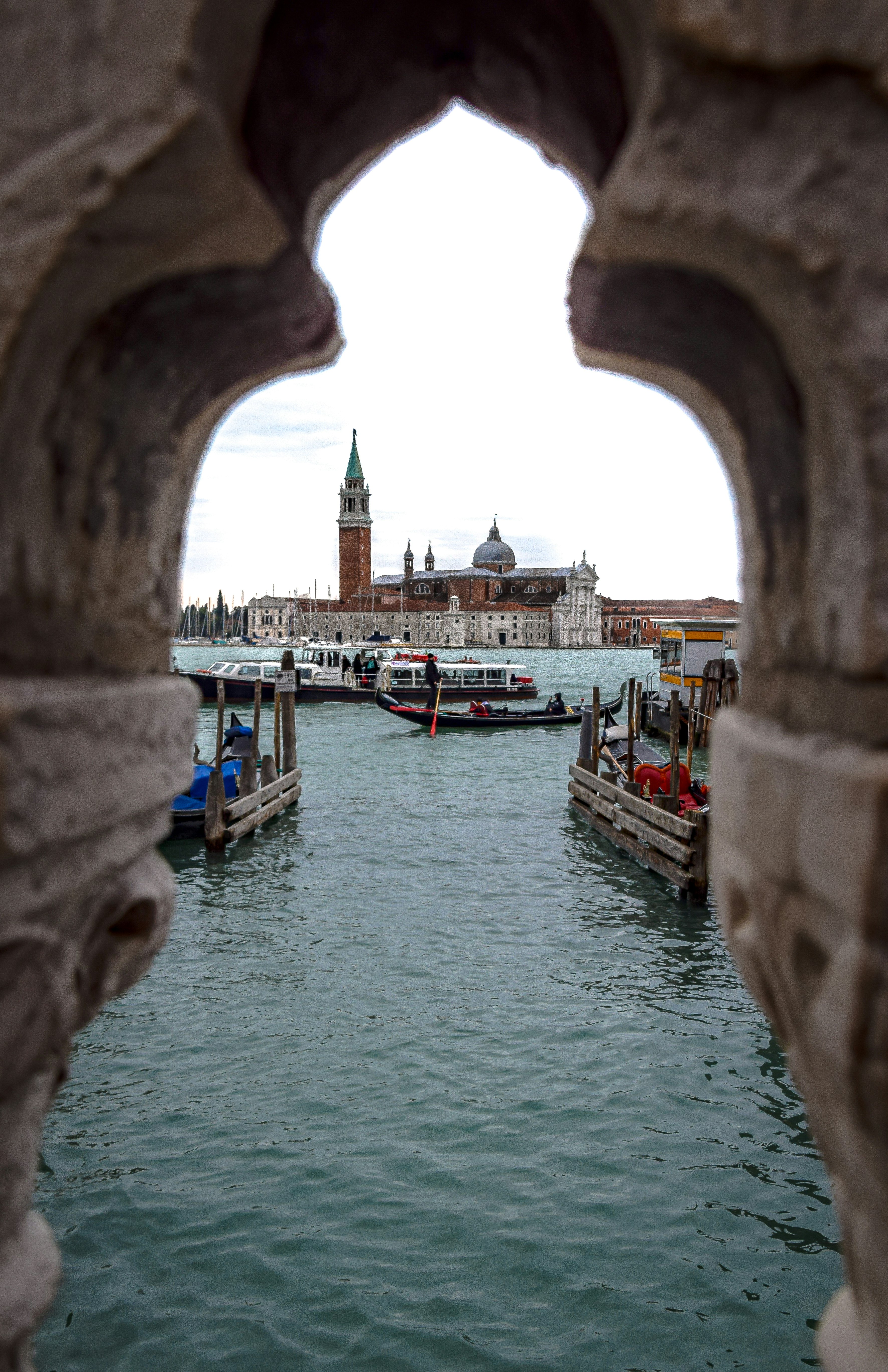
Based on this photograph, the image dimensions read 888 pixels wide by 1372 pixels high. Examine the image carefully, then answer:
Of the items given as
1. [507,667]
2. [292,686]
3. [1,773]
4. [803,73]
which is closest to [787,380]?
[803,73]

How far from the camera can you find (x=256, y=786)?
1501 cm

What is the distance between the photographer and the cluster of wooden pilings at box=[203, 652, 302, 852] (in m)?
12.8

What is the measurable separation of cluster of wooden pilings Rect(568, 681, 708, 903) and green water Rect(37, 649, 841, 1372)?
621mm

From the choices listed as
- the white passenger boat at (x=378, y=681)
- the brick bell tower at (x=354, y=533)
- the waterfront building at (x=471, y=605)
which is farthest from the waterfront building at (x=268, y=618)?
the white passenger boat at (x=378, y=681)

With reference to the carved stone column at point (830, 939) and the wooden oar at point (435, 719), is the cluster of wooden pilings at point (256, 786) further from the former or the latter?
the carved stone column at point (830, 939)

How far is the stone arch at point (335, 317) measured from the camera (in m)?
1.19

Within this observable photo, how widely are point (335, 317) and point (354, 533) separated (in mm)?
99817

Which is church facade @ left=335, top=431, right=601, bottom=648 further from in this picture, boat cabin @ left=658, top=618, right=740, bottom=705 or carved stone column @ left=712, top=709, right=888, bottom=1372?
carved stone column @ left=712, top=709, right=888, bottom=1372

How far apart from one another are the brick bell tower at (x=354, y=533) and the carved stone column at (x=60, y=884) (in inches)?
3935

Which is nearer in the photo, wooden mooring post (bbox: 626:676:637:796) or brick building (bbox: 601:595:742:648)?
wooden mooring post (bbox: 626:676:637:796)

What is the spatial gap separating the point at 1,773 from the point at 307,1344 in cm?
379

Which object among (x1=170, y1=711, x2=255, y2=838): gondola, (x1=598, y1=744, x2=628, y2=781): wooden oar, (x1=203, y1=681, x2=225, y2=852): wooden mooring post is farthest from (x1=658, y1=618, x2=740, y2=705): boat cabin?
(x1=203, y1=681, x2=225, y2=852): wooden mooring post

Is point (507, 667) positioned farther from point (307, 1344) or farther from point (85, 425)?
point (85, 425)

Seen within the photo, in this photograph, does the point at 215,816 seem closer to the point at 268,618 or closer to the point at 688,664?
the point at 688,664
